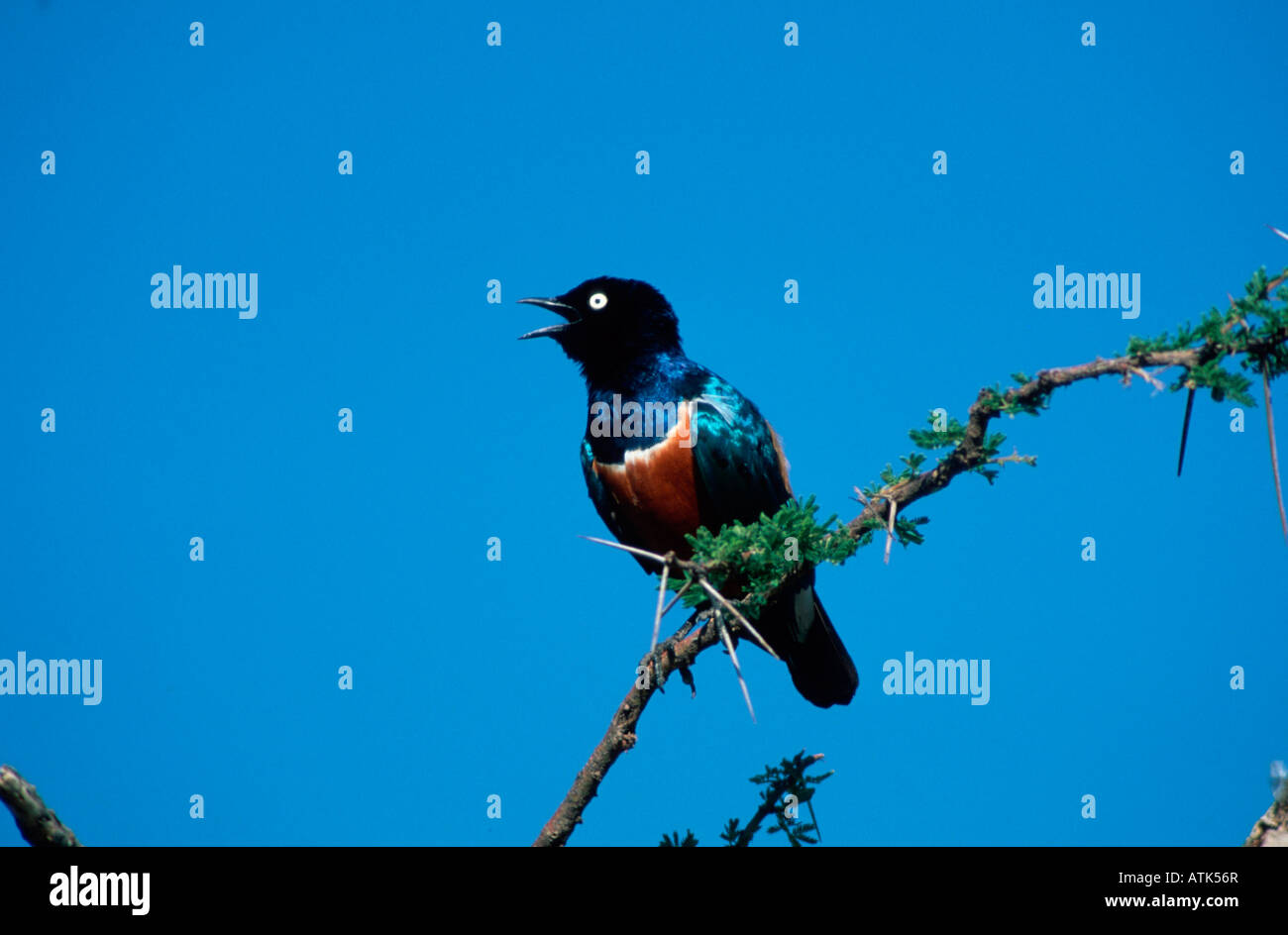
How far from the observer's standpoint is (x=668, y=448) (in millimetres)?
5059

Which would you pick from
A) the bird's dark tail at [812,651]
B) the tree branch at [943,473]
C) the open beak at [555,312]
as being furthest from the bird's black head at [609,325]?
the tree branch at [943,473]

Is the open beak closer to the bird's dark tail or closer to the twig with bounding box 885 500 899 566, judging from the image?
the bird's dark tail

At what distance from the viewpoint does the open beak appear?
5453 millimetres

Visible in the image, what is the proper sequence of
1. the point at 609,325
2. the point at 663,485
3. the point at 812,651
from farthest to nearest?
the point at 609,325 < the point at 663,485 < the point at 812,651

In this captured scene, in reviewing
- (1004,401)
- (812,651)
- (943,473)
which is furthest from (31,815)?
(812,651)

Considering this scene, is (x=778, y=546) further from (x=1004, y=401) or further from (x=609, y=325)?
(x=609, y=325)

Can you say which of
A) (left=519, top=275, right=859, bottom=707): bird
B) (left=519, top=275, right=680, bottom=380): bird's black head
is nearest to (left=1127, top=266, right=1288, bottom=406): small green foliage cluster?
(left=519, top=275, right=859, bottom=707): bird

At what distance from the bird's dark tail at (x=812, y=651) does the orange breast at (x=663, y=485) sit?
0.66 m

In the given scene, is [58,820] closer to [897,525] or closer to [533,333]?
[897,525]

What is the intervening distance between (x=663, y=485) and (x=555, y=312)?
1210mm

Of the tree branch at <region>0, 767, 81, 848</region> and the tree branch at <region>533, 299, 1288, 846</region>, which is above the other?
the tree branch at <region>533, 299, 1288, 846</region>
